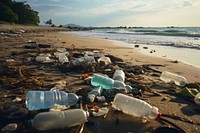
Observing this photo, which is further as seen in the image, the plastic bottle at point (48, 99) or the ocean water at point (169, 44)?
the ocean water at point (169, 44)

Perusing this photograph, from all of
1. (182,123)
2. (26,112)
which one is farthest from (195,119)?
(26,112)

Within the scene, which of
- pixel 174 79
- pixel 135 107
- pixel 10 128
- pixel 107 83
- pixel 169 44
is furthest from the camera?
pixel 169 44

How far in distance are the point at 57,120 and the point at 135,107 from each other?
2.81 feet

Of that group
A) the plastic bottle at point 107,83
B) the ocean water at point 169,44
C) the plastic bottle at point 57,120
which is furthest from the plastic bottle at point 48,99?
the ocean water at point 169,44

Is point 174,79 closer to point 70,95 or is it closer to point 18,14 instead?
point 70,95

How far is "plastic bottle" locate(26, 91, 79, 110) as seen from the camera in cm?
255

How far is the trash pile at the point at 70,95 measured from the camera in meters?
2.12

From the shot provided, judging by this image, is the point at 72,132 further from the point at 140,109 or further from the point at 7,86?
the point at 7,86

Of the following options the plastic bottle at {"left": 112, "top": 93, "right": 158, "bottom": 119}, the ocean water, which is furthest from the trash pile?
the ocean water

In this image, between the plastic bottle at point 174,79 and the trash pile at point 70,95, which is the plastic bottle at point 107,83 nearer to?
the trash pile at point 70,95

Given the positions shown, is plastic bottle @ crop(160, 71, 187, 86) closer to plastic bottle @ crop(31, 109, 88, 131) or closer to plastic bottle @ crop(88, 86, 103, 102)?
plastic bottle @ crop(88, 86, 103, 102)

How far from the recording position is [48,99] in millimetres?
2689

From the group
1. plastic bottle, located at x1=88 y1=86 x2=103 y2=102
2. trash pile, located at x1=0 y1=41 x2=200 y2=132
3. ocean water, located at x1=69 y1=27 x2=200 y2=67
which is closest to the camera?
trash pile, located at x1=0 y1=41 x2=200 y2=132

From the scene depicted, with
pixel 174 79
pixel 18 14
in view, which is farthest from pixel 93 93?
pixel 18 14
